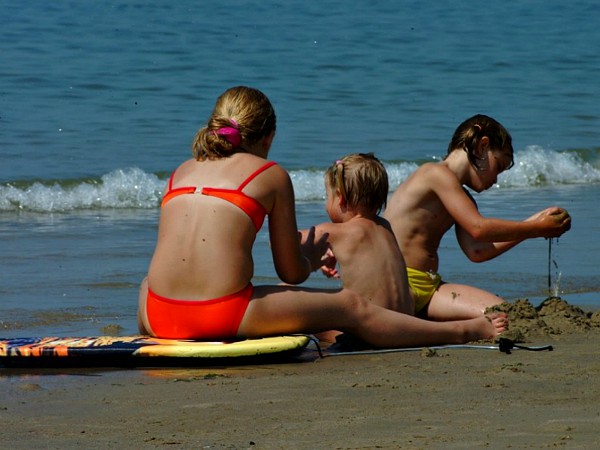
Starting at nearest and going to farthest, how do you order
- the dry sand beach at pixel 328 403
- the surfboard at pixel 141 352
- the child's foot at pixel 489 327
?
the dry sand beach at pixel 328 403 → the surfboard at pixel 141 352 → the child's foot at pixel 489 327

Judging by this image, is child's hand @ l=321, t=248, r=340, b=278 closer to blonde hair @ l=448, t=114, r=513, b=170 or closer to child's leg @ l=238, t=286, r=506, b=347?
child's leg @ l=238, t=286, r=506, b=347

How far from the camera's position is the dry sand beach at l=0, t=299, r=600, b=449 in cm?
328

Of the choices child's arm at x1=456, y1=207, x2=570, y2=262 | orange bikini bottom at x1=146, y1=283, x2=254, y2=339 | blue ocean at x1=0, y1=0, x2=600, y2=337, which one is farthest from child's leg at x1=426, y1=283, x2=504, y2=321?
orange bikini bottom at x1=146, y1=283, x2=254, y2=339

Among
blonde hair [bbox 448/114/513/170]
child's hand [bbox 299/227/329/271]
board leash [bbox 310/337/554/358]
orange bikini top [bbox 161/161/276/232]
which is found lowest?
board leash [bbox 310/337/554/358]

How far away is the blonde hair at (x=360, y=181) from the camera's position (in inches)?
191

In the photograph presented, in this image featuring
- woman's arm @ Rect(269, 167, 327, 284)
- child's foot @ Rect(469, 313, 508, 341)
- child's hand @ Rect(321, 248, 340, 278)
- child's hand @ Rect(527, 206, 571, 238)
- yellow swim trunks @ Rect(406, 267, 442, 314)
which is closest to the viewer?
woman's arm @ Rect(269, 167, 327, 284)

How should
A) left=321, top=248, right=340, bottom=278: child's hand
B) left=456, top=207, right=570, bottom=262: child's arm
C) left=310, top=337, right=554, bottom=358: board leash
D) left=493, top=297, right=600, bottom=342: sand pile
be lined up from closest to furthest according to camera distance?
left=310, top=337, right=554, bottom=358: board leash < left=321, top=248, right=340, bottom=278: child's hand < left=493, top=297, right=600, bottom=342: sand pile < left=456, top=207, right=570, bottom=262: child's arm

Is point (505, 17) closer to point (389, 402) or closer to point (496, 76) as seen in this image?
point (496, 76)

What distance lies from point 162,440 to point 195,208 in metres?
1.38

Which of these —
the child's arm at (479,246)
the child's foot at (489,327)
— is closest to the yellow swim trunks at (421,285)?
Answer: the child's arm at (479,246)

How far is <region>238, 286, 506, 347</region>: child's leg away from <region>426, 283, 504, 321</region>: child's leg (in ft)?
1.19

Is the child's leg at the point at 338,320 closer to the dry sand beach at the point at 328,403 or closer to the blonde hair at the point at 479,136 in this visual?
the dry sand beach at the point at 328,403

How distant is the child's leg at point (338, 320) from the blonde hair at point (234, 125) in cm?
56

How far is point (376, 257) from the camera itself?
4859 mm
